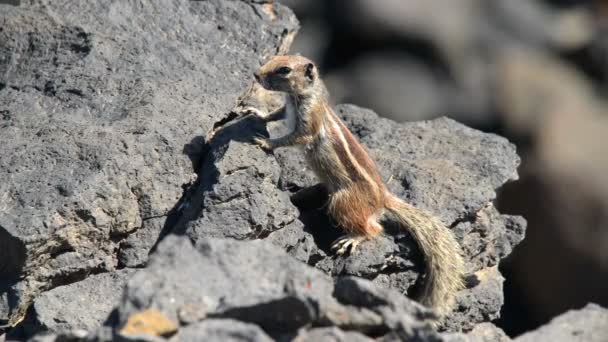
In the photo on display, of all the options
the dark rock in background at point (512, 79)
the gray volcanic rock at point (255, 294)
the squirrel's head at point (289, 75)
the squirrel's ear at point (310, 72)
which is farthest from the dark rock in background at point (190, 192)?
the dark rock in background at point (512, 79)

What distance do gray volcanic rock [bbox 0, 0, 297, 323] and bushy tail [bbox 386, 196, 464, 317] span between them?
188 centimetres

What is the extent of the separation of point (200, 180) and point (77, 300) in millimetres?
1339

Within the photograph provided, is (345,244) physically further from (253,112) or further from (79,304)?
(79,304)

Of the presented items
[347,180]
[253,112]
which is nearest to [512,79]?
[347,180]

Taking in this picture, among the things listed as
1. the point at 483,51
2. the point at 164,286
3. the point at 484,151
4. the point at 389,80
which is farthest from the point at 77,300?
the point at 483,51

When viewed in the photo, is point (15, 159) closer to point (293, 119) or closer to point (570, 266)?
point (293, 119)

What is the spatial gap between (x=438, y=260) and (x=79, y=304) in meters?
2.81

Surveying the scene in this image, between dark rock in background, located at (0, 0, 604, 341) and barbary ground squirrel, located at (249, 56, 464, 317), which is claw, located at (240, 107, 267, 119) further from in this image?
dark rock in background, located at (0, 0, 604, 341)

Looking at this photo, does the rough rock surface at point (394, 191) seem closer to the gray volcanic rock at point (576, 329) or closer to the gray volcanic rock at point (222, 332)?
the gray volcanic rock at point (576, 329)

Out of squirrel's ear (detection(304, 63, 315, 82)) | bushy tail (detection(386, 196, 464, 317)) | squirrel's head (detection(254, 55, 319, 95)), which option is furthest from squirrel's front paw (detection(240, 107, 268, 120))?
bushy tail (detection(386, 196, 464, 317))

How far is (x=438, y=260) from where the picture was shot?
892 cm

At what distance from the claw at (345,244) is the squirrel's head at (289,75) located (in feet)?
4.53

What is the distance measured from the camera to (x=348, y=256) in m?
8.98

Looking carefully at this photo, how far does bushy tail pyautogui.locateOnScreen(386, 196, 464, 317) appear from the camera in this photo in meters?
8.87
